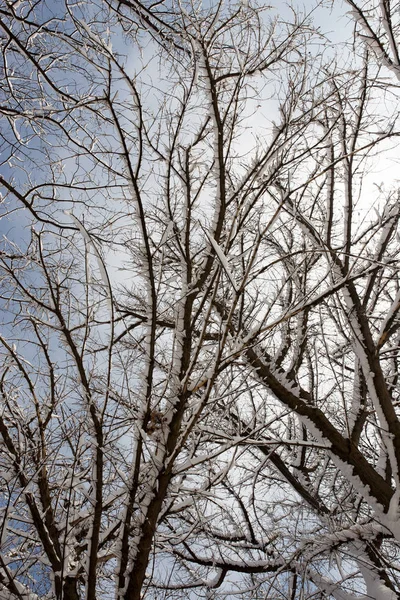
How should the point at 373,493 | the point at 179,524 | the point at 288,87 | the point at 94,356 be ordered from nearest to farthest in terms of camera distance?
the point at 94,356 → the point at 288,87 → the point at 373,493 → the point at 179,524

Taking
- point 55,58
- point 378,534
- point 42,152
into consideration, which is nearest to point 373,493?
point 378,534

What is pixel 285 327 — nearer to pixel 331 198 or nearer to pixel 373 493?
pixel 331 198

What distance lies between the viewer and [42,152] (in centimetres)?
339

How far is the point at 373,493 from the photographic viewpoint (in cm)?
441

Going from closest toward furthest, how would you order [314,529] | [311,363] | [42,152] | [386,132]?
1. [42,152]
2. [386,132]
3. [314,529]
4. [311,363]

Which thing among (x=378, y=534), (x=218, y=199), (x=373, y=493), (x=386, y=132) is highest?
(x=386, y=132)

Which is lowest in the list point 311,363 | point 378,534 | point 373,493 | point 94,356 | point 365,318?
point 378,534

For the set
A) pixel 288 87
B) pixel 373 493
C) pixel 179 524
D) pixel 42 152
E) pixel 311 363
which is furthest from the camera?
pixel 311 363

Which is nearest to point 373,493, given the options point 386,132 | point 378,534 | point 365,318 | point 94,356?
point 378,534

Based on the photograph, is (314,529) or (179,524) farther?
(179,524)

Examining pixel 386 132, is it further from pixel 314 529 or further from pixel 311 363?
pixel 314 529

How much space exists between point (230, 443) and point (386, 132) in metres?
4.13

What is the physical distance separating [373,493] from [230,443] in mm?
2887

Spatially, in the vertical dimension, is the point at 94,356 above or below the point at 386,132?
below
